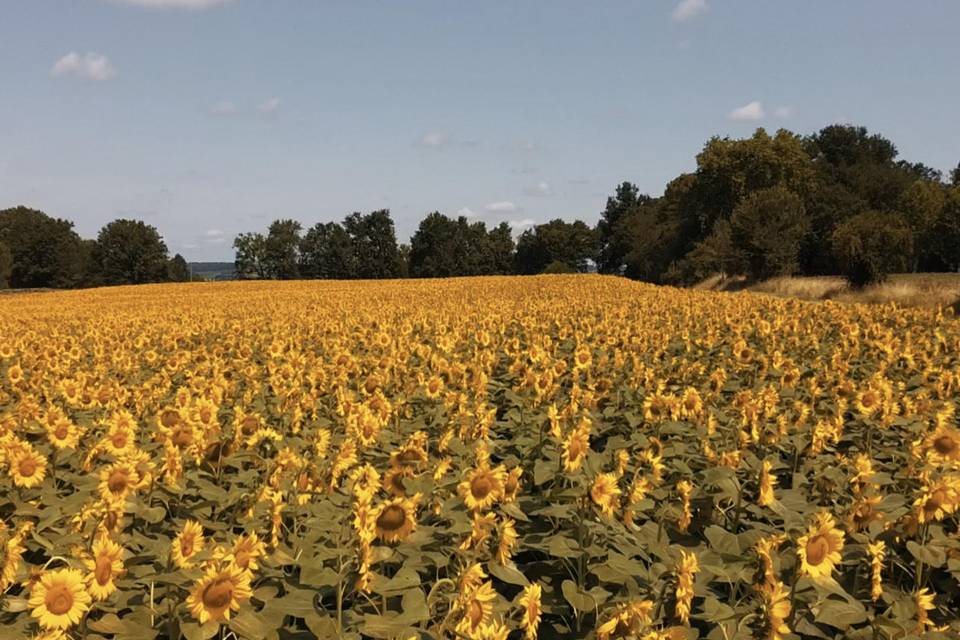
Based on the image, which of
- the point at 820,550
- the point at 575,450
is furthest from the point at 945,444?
the point at 575,450

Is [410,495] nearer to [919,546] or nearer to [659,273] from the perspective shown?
[919,546]

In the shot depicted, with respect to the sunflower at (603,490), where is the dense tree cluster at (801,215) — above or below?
above

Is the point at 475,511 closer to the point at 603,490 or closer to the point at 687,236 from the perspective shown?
the point at 603,490

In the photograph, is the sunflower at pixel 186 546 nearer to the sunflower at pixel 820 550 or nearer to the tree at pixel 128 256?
the sunflower at pixel 820 550

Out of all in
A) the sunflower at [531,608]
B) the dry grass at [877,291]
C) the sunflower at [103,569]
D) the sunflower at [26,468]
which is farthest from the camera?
the dry grass at [877,291]

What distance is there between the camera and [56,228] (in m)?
93.8

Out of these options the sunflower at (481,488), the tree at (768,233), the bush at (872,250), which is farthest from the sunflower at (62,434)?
the tree at (768,233)

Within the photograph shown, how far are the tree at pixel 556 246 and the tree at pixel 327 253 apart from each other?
30.2 m

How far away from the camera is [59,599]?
2236mm

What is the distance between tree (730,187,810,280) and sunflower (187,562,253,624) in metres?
46.0

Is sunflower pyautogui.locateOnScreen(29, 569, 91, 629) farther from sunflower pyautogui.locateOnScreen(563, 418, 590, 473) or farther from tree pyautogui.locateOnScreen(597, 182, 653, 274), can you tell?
tree pyautogui.locateOnScreen(597, 182, 653, 274)

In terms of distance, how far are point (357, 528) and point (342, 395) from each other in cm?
291

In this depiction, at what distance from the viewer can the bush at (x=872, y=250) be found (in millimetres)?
32375

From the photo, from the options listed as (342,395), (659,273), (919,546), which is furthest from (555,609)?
(659,273)
